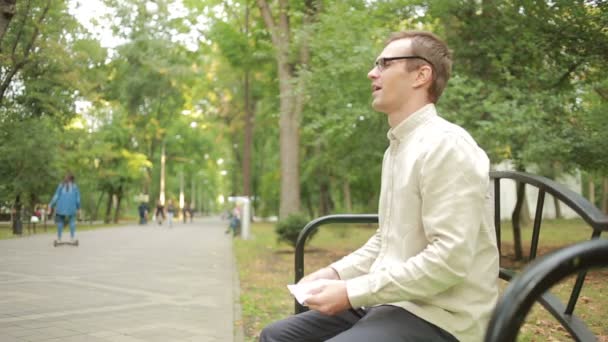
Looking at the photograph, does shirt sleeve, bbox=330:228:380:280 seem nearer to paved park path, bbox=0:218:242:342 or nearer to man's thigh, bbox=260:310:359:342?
man's thigh, bbox=260:310:359:342

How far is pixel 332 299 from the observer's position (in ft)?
6.11

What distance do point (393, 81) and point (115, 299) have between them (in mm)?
5804

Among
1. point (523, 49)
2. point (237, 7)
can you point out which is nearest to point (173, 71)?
point (237, 7)

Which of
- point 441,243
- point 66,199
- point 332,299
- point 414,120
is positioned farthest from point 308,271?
point 441,243

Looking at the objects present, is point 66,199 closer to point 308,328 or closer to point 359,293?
point 308,328

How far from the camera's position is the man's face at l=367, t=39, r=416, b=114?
2.12m

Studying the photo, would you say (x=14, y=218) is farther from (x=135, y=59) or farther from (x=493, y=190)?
(x=493, y=190)

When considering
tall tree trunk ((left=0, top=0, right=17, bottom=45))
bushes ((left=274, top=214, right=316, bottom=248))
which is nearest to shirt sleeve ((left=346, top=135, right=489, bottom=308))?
tall tree trunk ((left=0, top=0, right=17, bottom=45))

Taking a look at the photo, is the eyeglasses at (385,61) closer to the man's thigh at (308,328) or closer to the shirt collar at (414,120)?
the shirt collar at (414,120)

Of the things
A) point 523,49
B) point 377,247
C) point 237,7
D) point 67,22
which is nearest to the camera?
point 377,247

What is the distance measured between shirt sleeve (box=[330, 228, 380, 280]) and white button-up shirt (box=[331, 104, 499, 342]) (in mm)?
379

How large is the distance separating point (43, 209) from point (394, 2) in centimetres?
1921

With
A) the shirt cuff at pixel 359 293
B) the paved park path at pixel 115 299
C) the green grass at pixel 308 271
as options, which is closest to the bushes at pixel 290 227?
the green grass at pixel 308 271

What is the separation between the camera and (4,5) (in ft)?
22.5
